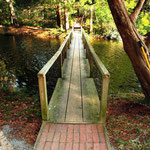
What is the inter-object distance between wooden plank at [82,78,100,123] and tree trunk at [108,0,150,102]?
1.34 m

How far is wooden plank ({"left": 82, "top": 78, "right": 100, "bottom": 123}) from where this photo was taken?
11.7ft

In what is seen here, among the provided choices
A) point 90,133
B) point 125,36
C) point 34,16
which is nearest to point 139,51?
point 125,36

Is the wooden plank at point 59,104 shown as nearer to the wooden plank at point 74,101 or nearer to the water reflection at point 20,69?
the wooden plank at point 74,101

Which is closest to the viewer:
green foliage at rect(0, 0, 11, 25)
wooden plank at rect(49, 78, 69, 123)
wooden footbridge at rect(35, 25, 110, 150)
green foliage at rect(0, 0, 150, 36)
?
wooden footbridge at rect(35, 25, 110, 150)

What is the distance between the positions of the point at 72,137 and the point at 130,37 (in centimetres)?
267

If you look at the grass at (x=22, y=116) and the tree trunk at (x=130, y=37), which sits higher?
the tree trunk at (x=130, y=37)

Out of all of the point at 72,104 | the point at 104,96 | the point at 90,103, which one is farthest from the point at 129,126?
the point at 72,104

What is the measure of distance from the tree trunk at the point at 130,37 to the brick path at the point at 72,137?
170cm

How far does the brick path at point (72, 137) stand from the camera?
281 centimetres

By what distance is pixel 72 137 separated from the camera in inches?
119

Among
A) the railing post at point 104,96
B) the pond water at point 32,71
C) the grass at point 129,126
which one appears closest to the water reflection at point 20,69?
the pond water at point 32,71

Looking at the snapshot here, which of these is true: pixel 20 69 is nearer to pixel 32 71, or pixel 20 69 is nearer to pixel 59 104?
pixel 32 71

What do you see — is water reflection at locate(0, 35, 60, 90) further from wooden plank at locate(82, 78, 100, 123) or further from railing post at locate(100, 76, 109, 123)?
railing post at locate(100, 76, 109, 123)

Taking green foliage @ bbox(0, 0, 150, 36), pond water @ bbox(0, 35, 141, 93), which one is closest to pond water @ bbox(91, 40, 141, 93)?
pond water @ bbox(0, 35, 141, 93)
